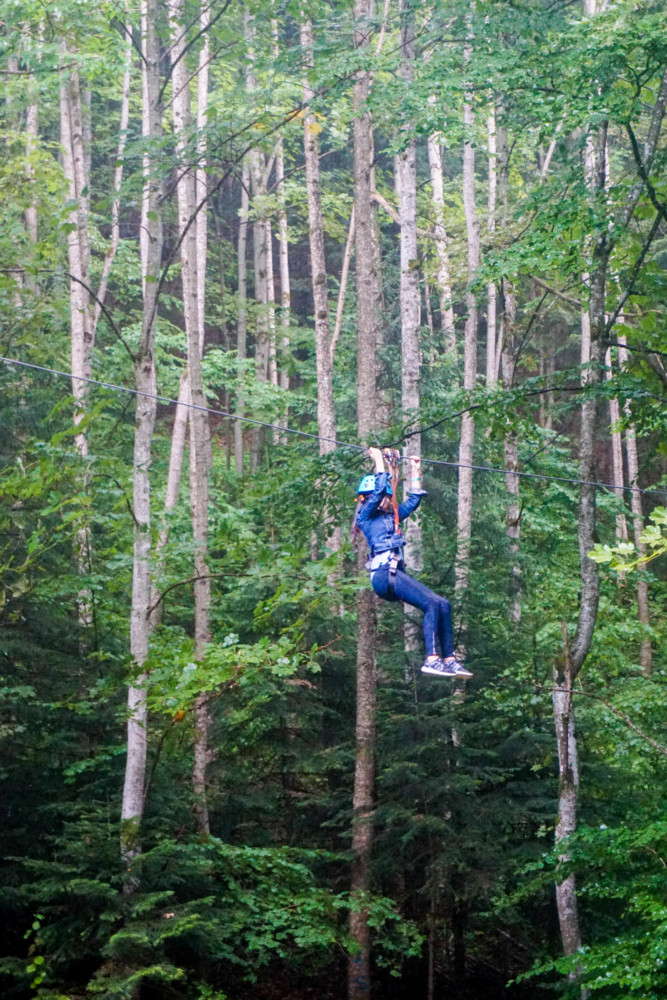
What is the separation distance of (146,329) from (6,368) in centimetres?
226

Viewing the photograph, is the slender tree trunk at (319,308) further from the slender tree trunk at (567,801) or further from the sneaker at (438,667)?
the sneaker at (438,667)

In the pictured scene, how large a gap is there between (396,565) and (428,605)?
1.55ft

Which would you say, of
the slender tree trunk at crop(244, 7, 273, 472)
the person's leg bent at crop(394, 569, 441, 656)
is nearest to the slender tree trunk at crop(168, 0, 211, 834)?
the person's leg bent at crop(394, 569, 441, 656)

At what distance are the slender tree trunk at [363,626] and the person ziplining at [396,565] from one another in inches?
113

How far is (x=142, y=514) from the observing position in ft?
35.3

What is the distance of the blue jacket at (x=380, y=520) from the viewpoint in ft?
26.9

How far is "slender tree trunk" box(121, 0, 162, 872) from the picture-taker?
1008cm

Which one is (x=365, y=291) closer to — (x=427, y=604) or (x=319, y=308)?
(x=319, y=308)

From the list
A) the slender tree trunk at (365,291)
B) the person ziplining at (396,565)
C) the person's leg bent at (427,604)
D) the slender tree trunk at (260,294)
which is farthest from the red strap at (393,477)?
the slender tree trunk at (260,294)

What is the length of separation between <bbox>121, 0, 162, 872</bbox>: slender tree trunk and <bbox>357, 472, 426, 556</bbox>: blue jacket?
120 inches

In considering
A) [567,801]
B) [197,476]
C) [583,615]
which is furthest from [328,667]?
[583,615]

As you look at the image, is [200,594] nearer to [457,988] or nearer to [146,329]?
[146,329]

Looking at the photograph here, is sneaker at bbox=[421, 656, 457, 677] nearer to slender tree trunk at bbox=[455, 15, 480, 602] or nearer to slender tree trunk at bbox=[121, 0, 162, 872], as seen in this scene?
slender tree trunk at bbox=[121, 0, 162, 872]

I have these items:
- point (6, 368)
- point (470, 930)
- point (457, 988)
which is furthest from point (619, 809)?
point (6, 368)
